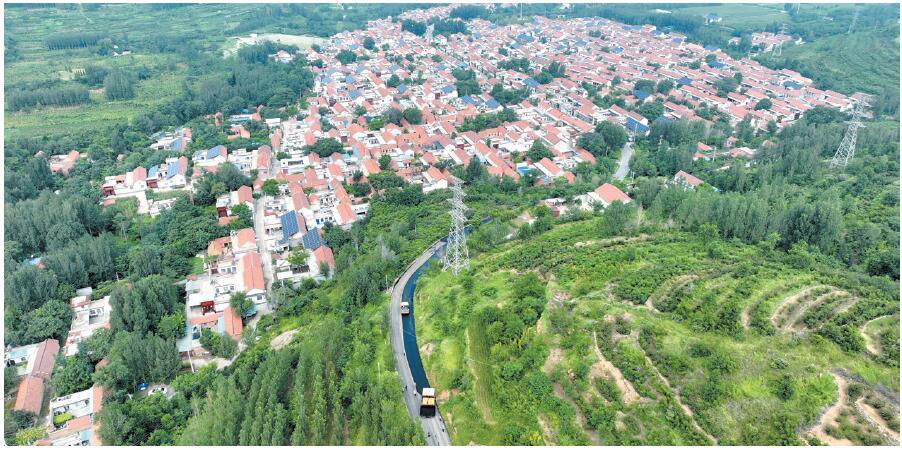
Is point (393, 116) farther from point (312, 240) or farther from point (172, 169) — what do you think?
point (312, 240)

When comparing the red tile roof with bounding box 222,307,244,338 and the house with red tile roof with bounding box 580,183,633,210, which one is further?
the house with red tile roof with bounding box 580,183,633,210

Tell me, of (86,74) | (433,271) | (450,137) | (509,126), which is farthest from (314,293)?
(86,74)

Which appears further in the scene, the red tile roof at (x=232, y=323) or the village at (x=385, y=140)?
the village at (x=385, y=140)

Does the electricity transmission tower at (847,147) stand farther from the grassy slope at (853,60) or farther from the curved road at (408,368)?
the curved road at (408,368)

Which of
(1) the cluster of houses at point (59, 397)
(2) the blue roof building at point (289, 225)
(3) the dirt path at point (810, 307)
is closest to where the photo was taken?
(3) the dirt path at point (810, 307)

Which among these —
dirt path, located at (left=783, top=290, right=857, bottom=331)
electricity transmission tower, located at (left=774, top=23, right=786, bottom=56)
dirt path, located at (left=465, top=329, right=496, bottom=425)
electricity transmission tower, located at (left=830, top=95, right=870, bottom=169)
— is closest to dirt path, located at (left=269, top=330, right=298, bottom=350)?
dirt path, located at (left=465, top=329, right=496, bottom=425)

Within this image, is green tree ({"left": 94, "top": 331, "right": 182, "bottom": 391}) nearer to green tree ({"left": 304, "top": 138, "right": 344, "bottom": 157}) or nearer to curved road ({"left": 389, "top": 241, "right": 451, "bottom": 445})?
curved road ({"left": 389, "top": 241, "right": 451, "bottom": 445})

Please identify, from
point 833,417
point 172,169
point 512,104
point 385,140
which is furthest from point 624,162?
point 172,169

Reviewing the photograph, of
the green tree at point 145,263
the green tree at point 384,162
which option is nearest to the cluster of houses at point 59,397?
the green tree at point 145,263
